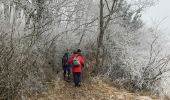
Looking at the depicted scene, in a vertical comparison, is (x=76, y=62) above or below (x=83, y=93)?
above

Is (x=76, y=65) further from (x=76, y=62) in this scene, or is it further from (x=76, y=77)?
(x=76, y=77)

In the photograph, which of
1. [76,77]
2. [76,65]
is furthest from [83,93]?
[76,65]

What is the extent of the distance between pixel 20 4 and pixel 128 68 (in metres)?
7.17

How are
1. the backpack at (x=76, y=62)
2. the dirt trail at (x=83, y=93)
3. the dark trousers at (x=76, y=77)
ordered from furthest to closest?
the dark trousers at (x=76, y=77), the backpack at (x=76, y=62), the dirt trail at (x=83, y=93)

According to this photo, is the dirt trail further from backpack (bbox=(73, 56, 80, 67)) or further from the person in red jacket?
backpack (bbox=(73, 56, 80, 67))

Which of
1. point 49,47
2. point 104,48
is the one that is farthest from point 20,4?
point 104,48

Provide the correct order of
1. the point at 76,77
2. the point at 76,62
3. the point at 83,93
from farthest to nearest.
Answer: the point at 76,77, the point at 76,62, the point at 83,93

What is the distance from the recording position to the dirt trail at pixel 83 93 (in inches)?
509

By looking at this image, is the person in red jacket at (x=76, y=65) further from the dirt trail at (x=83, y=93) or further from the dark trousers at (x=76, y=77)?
the dirt trail at (x=83, y=93)

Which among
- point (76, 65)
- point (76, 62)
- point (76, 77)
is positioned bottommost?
point (76, 77)

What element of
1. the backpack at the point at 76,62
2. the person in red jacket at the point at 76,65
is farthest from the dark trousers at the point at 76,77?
the backpack at the point at 76,62

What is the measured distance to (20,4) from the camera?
→ 635 inches

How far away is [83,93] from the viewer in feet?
44.0

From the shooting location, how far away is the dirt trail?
1292 cm
